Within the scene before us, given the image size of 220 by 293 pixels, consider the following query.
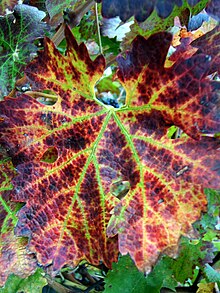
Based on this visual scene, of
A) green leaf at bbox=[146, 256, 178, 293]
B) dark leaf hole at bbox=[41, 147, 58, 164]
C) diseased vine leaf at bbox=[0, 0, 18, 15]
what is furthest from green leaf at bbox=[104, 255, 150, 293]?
diseased vine leaf at bbox=[0, 0, 18, 15]

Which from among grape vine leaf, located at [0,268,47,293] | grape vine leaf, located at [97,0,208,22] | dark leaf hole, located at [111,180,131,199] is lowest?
grape vine leaf, located at [0,268,47,293]

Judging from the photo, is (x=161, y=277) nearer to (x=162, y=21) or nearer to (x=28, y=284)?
(x=28, y=284)

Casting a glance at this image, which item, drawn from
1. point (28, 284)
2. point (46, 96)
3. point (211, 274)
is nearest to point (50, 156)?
point (46, 96)

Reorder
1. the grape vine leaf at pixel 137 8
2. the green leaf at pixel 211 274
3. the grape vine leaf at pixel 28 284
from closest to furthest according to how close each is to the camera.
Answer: the grape vine leaf at pixel 137 8, the grape vine leaf at pixel 28 284, the green leaf at pixel 211 274

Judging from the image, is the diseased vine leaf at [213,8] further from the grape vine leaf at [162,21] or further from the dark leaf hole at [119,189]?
the dark leaf hole at [119,189]

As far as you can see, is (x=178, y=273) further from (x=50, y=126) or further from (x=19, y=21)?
(x=19, y=21)

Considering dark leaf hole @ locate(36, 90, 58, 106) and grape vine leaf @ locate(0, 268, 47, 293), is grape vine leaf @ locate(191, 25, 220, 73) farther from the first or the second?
grape vine leaf @ locate(0, 268, 47, 293)

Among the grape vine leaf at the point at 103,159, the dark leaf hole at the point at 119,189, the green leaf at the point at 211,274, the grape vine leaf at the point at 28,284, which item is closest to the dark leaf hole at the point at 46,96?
the grape vine leaf at the point at 103,159

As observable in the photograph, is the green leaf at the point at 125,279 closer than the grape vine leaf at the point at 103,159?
No

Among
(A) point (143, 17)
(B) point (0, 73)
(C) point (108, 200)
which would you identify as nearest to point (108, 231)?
(C) point (108, 200)
